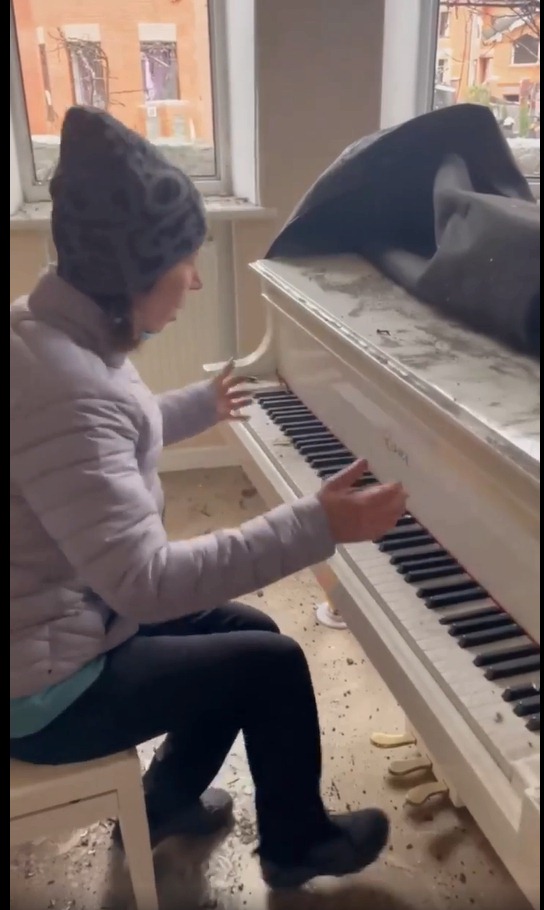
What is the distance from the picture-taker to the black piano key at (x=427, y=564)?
106cm

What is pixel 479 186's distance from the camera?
1444mm

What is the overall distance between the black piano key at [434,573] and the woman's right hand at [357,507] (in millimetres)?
115

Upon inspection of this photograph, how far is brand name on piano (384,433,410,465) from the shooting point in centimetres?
115

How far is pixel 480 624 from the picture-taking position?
94cm

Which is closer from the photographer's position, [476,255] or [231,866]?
[476,255]

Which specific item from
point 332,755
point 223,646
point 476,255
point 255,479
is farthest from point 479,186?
point 332,755

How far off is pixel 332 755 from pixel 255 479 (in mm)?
555

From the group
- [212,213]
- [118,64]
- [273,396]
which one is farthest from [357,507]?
[118,64]

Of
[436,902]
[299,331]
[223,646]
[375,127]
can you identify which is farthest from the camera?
[375,127]

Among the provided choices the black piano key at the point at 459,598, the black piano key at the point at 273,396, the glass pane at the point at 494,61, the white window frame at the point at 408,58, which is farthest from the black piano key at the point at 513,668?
the white window frame at the point at 408,58

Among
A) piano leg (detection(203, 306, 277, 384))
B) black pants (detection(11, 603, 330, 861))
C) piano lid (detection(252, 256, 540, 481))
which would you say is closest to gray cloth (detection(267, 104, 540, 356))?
piano lid (detection(252, 256, 540, 481))

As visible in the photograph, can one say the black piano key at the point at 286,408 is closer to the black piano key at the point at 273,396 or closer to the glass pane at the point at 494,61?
the black piano key at the point at 273,396
